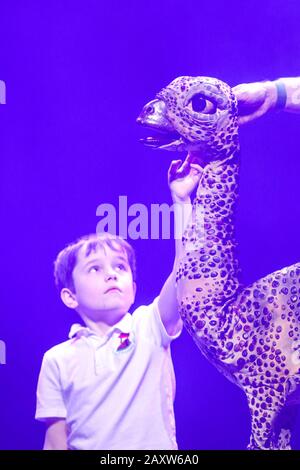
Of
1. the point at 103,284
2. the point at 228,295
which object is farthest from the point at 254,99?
the point at 103,284

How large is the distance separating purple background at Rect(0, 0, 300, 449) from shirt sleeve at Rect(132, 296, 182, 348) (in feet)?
0.20

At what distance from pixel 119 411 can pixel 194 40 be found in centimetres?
108

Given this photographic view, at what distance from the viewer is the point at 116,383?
1879mm

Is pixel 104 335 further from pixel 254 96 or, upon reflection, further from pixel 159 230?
pixel 254 96

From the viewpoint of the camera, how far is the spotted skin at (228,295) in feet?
5.94

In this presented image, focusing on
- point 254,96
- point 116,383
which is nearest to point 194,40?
point 254,96

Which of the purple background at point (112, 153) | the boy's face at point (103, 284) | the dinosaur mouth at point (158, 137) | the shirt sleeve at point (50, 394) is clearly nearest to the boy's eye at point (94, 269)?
the boy's face at point (103, 284)

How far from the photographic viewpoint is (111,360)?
1.89m

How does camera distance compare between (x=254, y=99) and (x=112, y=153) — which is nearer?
(x=254, y=99)

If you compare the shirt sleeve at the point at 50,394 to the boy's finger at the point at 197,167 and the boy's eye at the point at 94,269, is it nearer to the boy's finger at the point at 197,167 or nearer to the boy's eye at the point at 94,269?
the boy's eye at the point at 94,269

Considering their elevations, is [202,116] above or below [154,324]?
above

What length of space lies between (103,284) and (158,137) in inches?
16.9

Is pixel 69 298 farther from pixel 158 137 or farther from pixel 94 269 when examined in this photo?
pixel 158 137

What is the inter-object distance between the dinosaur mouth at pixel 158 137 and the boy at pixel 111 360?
8 centimetres
